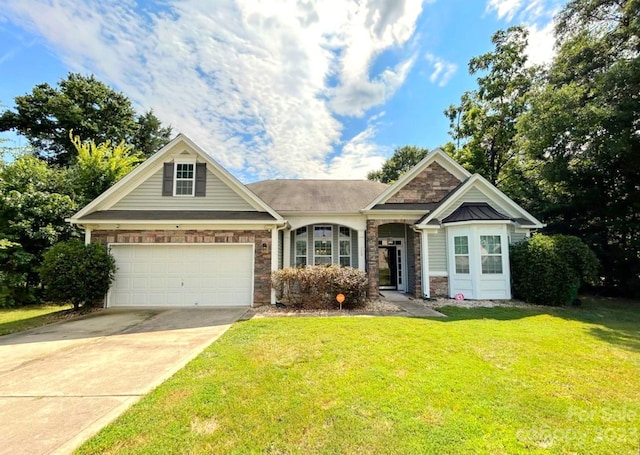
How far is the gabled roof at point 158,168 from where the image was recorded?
10555 mm

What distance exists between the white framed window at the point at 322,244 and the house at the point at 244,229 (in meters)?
1.43

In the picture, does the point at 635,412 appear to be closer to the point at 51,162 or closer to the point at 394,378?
the point at 394,378

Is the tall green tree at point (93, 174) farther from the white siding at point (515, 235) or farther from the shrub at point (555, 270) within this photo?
the shrub at point (555, 270)

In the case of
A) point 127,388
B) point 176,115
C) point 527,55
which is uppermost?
point 527,55

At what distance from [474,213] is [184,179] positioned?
11381 mm

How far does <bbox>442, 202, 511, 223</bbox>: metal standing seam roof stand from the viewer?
10.6 meters

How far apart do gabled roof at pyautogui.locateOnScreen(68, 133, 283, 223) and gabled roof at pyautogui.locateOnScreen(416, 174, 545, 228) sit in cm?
656

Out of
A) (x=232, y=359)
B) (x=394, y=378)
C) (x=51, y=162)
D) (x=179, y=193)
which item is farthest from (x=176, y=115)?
(x=51, y=162)

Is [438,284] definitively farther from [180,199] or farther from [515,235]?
[180,199]

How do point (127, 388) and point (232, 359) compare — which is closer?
point (127, 388)

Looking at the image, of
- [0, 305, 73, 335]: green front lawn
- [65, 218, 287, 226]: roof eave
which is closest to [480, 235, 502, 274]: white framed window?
[65, 218, 287, 226]: roof eave

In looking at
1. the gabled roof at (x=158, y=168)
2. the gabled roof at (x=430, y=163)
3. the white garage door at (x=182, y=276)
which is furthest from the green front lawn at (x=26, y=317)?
the gabled roof at (x=430, y=163)

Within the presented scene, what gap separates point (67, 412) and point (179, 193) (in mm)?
8616

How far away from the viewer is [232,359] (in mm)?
4918
